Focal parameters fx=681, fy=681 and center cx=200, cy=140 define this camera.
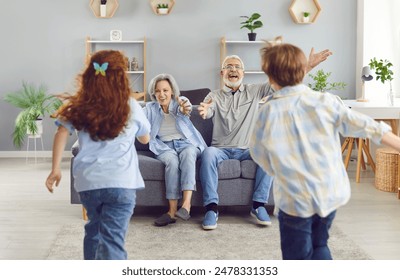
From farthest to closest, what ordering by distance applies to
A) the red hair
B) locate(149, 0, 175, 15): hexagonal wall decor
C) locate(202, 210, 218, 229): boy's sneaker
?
locate(149, 0, 175, 15): hexagonal wall decor < locate(202, 210, 218, 229): boy's sneaker < the red hair

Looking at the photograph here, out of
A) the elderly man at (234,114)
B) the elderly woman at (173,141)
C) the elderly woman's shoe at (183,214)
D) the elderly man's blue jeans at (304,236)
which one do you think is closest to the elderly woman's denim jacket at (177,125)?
the elderly woman at (173,141)

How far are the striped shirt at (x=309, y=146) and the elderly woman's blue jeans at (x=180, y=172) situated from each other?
195 centimetres

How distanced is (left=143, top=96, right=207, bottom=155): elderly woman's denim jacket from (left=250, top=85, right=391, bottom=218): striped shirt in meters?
2.19

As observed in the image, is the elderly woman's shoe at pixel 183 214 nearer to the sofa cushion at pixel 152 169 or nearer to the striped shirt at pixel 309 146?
the sofa cushion at pixel 152 169

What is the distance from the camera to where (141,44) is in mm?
7395

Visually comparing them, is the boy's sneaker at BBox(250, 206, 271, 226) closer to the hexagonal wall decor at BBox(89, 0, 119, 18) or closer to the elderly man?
the elderly man

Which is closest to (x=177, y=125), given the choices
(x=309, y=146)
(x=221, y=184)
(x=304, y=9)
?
(x=221, y=184)

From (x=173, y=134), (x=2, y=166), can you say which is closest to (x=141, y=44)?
(x=2, y=166)

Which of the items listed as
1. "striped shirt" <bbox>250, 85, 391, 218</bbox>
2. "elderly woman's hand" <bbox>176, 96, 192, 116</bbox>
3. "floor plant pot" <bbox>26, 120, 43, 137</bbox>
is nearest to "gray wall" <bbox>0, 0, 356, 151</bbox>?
"floor plant pot" <bbox>26, 120, 43, 137</bbox>

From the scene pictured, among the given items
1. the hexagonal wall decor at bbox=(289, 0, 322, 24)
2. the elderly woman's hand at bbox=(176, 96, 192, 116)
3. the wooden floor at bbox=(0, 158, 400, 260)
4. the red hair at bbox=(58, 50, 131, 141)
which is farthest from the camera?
the hexagonal wall decor at bbox=(289, 0, 322, 24)

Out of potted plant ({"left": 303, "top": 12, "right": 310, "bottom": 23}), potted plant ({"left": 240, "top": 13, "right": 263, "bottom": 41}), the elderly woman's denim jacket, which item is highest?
potted plant ({"left": 303, "top": 12, "right": 310, "bottom": 23})

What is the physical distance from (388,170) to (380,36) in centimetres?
216

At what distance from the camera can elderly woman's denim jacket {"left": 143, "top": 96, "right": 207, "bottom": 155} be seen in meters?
4.66
